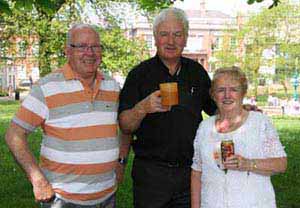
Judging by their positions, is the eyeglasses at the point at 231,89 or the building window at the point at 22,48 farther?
the building window at the point at 22,48

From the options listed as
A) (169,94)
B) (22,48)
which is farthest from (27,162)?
(22,48)

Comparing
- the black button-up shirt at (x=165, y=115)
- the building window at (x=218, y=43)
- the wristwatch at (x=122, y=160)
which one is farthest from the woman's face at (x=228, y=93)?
the building window at (x=218, y=43)

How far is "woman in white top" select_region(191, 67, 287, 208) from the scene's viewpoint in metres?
3.24

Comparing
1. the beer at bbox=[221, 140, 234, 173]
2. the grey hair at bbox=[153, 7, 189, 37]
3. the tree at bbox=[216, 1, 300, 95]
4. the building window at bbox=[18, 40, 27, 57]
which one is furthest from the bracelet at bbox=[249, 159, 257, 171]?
the tree at bbox=[216, 1, 300, 95]

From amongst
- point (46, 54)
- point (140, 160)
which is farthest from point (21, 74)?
point (140, 160)

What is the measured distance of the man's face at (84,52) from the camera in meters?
3.48

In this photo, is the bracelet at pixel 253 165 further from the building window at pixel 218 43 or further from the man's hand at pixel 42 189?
the building window at pixel 218 43

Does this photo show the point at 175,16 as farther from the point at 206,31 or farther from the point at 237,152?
the point at 206,31

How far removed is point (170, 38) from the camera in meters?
3.62

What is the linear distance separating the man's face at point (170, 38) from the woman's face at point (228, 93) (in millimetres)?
445

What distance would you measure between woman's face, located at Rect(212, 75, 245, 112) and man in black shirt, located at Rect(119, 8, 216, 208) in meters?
0.42

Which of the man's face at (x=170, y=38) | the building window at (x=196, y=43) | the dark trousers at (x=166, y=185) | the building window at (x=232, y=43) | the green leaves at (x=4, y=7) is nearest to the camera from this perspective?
the man's face at (x=170, y=38)

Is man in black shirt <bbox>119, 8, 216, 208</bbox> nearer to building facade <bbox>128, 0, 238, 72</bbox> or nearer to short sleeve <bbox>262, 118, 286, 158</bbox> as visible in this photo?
short sleeve <bbox>262, 118, 286, 158</bbox>

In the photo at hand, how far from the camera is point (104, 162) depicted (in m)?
3.54
